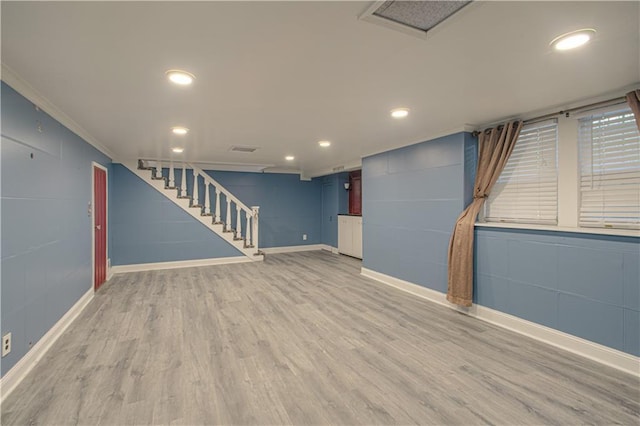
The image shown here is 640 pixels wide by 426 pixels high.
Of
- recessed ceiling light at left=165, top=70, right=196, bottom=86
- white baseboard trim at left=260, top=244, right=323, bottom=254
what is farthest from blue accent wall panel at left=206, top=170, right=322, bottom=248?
recessed ceiling light at left=165, top=70, right=196, bottom=86

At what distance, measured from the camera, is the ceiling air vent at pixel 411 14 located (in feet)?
4.62

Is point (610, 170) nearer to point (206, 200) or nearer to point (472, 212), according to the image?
point (472, 212)

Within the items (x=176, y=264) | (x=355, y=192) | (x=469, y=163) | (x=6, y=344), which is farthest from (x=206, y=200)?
(x=469, y=163)

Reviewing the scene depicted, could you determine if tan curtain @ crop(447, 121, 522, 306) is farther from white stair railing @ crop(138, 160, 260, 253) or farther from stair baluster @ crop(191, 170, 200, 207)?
stair baluster @ crop(191, 170, 200, 207)

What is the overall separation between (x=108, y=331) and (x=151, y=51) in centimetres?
277

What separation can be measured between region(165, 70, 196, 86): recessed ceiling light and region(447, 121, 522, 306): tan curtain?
10.2 feet

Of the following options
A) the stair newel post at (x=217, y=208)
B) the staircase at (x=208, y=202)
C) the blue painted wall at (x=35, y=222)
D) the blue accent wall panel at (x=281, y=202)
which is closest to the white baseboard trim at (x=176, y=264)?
the staircase at (x=208, y=202)

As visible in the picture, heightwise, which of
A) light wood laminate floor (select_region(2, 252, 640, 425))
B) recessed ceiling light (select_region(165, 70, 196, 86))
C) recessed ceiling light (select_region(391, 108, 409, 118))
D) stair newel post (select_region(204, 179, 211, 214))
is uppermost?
recessed ceiling light (select_region(391, 108, 409, 118))

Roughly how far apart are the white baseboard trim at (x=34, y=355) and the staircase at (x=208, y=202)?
9.81 feet

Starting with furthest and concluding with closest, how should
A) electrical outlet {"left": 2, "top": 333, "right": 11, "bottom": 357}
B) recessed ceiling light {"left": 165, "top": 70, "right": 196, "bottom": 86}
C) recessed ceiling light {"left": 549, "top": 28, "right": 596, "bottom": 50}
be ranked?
recessed ceiling light {"left": 165, "top": 70, "right": 196, "bottom": 86}
electrical outlet {"left": 2, "top": 333, "right": 11, "bottom": 357}
recessed ceiling light {"left": 549, "top": 28, "right": 596, "bottom": 50}

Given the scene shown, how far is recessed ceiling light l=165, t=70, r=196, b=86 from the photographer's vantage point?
2.09 meters

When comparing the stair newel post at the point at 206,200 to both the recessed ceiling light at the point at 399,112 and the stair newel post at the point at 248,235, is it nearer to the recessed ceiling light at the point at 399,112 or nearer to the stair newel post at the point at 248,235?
the stair newel post at the point at 248,235

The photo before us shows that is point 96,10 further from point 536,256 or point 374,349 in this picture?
point 536,256

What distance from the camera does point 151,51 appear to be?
180cm
